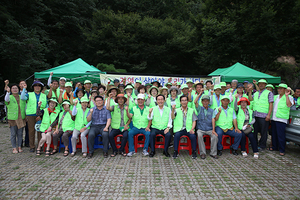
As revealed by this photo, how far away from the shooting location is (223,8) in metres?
15.3

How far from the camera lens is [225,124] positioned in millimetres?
5016

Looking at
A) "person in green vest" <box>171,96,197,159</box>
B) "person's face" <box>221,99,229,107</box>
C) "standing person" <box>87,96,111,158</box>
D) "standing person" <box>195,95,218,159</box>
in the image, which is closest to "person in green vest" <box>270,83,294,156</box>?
"person's face" <box>221,99,229,107</box>

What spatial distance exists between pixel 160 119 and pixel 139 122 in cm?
62

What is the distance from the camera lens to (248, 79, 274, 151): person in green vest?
17.5 ft

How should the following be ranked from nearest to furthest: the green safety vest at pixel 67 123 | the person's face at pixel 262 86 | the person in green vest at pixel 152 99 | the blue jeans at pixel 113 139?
1. the blue jeans at pixel 113 139
2. the green safety vest at pixel 67 123
3. the person's face at pixel 262 86
4. the person in green vest at pixel 152 99

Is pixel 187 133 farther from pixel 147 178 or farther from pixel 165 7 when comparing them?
pixel 165 7

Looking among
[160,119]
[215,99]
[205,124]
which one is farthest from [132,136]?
[215,99]

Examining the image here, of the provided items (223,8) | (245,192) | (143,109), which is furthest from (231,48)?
(245,192)

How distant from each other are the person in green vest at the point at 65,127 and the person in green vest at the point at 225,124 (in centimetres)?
408

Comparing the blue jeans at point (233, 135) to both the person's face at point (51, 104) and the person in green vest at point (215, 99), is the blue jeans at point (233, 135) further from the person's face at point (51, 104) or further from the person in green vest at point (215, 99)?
the person's face at point (51, 104)

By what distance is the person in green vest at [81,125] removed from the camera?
15.9 ft

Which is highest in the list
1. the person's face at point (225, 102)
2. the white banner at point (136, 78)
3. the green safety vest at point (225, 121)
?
the white banner at point (136, 78)

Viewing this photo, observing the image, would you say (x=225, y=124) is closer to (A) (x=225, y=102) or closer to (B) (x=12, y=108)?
(A) (x=225, y=102)

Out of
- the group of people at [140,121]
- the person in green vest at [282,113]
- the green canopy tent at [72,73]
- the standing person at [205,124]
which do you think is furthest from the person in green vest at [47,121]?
the person in green vest at [282,113]
